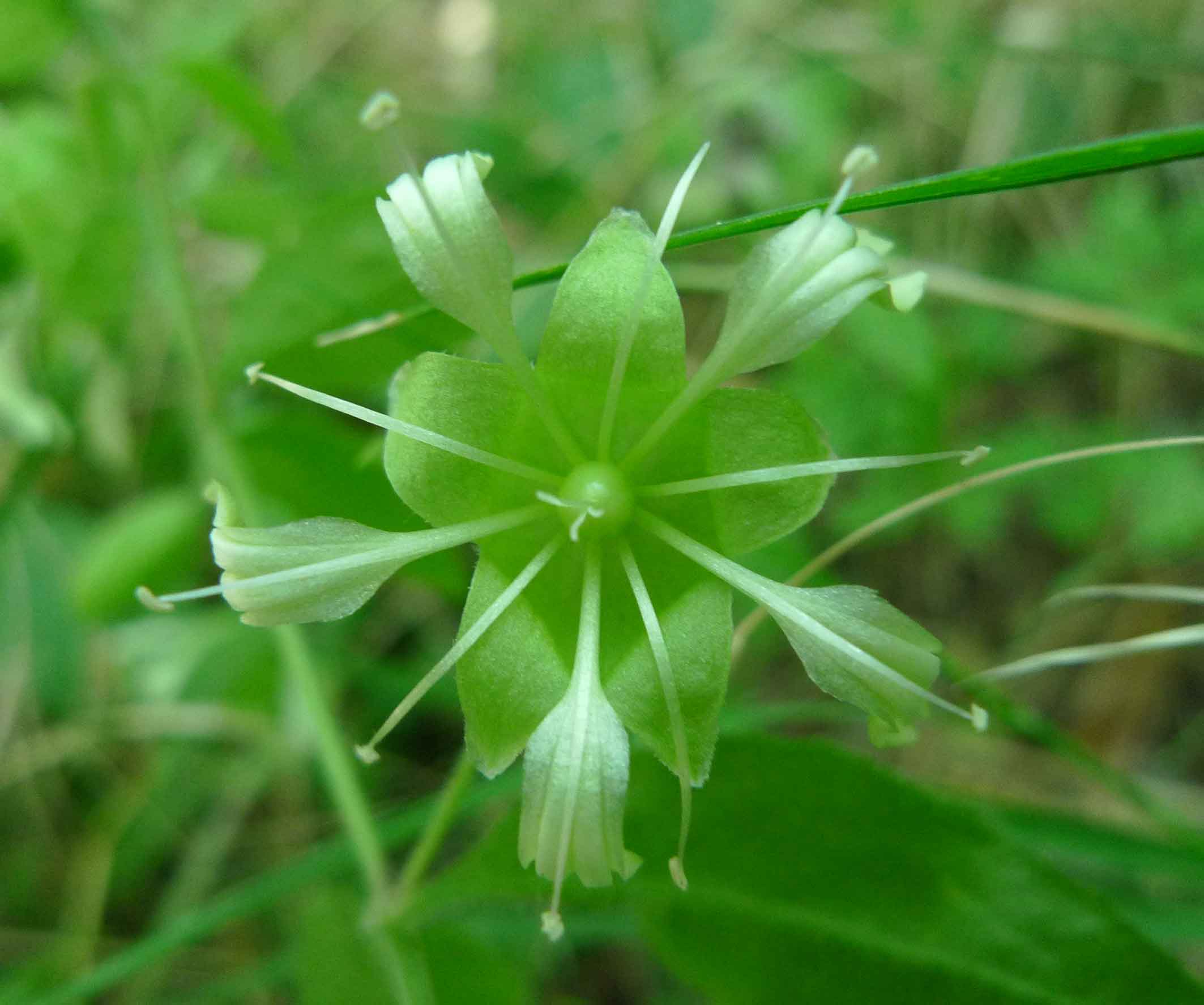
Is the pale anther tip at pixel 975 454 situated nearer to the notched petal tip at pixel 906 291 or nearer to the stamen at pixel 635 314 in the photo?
Answer: the notched petal tip at pixel 906 291

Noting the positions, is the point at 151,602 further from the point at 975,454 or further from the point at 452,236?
the point at 975,454

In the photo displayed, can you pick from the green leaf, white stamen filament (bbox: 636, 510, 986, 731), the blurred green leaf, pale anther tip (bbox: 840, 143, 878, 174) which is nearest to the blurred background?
the blurred green leaf

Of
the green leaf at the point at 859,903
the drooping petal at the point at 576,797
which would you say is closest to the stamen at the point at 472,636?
the drooping petal at the point at 576,797

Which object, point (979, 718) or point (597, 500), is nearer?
point (979, 718)

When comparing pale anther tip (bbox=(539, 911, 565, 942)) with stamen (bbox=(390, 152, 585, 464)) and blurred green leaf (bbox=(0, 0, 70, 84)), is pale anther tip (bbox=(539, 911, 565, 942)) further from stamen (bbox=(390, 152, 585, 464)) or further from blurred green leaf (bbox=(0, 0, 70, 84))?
blurred green leaf (bbox=(0, 0, 70, 84))

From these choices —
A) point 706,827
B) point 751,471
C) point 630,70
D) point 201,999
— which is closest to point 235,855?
point 201,999

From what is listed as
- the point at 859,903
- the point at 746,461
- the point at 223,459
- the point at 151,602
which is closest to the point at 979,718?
the point at 746,461
